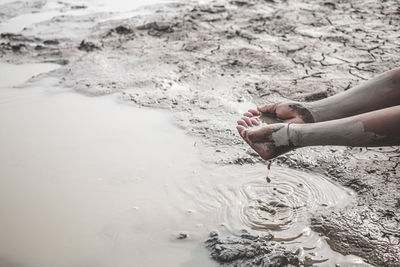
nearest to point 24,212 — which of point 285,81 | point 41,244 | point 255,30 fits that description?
point 41,244

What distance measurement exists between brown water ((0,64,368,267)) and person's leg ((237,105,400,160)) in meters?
0.38

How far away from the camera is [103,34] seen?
5238 mm

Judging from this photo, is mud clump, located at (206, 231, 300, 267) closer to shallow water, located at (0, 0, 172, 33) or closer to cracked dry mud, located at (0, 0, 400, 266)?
cracked dry mud, located at (0, 0, 400, 266)

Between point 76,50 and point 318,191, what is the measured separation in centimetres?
359

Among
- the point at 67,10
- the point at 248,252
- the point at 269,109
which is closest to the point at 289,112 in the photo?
the point at 269,109

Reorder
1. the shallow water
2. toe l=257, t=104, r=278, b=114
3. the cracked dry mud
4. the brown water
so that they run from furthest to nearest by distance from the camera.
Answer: the shallow water → toe l=257, t=104, r=278, b=114 → the cracked dry mud → the brown water

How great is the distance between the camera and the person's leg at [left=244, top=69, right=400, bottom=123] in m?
2.13

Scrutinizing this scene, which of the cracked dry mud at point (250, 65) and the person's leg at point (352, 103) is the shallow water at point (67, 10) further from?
→ the person's leg at point (352, 103)

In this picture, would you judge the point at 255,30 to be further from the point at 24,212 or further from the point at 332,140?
the point at 24,212

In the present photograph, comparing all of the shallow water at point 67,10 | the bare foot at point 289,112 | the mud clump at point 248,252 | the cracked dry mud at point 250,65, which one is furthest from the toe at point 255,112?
the shallow water at point 67,10

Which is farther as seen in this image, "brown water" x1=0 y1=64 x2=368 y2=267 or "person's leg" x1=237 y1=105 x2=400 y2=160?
"brown water" x1=0 y1=64 x2=368 y2=267

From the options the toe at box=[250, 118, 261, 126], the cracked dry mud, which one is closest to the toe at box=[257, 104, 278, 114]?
the toe at box=[250, 118, 261, 126]

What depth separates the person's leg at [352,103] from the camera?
2.13m

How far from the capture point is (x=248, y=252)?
1.90 meters
